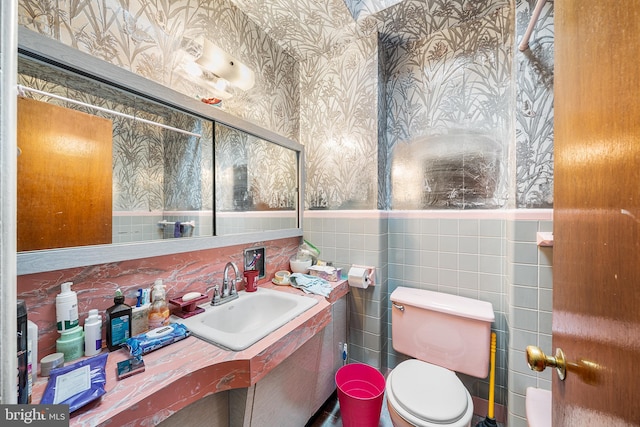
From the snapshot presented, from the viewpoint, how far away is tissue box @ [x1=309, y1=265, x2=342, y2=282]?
1601 millimetres

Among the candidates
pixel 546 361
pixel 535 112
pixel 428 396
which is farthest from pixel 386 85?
pixel 428 396

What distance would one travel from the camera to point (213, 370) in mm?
767

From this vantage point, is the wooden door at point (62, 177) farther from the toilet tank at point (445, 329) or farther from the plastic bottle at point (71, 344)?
the toilet tank at point (445, 329)

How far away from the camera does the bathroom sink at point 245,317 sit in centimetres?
91

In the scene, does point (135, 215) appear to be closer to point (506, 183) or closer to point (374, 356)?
point (374, 356)

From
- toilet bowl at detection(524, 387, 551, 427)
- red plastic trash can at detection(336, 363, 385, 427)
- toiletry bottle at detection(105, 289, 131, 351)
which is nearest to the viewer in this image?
toiletry bottle at detection(105, 289, 131, 351)

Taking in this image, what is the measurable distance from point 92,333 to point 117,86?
0.89 metres

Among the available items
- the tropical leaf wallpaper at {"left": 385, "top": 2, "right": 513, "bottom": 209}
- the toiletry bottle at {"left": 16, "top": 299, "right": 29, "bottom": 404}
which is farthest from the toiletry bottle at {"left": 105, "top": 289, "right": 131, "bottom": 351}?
the tropical leaf wallpaper at {"left": 385, "top": 2, "right": 513, "bottom": 209}

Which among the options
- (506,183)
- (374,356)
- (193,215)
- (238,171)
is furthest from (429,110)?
(374,356)

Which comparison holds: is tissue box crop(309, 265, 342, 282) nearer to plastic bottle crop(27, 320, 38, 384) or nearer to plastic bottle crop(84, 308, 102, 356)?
plastic bottle crop(84, 308, 102, 356)

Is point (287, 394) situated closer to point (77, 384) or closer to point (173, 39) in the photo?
point (77, 384)

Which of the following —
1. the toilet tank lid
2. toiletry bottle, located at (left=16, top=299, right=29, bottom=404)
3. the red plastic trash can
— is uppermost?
toiletry bottle, located at (left=16, top=299, right=29, bottom=404)

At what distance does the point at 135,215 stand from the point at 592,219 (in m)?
1.34

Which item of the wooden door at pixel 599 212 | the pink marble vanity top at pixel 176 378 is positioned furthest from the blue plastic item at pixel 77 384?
the wooden door at pixel 599 212
